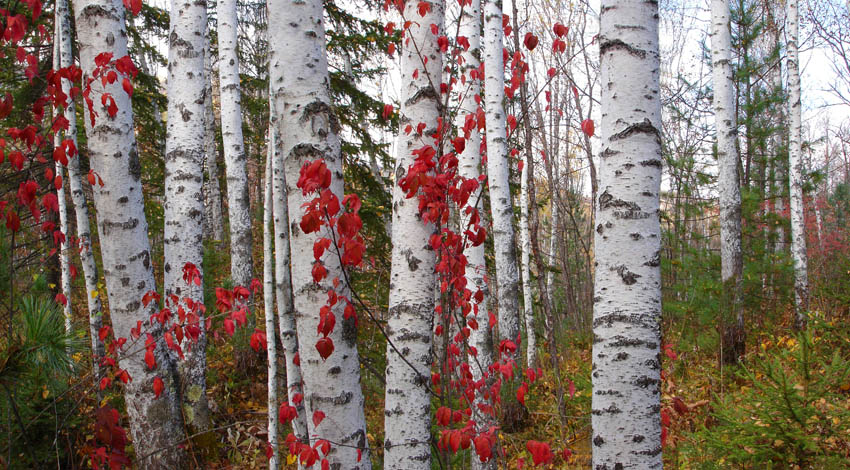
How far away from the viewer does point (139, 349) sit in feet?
10.3

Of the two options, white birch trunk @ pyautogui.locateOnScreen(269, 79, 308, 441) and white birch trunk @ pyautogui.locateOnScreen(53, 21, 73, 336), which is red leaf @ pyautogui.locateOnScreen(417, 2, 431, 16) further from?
white birch trunk @ pyautogui.locateOnScreen(53, 21, 73, 336)

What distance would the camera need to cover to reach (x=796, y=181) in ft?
27.8

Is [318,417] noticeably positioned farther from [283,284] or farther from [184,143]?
[184,143]

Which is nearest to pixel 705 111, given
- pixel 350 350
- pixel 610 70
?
pixel 610 70

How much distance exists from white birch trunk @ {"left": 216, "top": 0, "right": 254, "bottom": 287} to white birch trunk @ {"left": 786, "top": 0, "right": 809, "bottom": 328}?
8616 mm

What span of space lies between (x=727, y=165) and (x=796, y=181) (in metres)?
2.65

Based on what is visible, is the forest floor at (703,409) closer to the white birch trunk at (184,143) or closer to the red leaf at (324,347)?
the red leaf at (324,347)

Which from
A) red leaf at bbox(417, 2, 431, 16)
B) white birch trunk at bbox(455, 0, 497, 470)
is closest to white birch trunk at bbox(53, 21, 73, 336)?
white birch trunk at bbox(455, 0, 497, 470)

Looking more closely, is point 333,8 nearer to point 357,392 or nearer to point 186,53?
point 186,53

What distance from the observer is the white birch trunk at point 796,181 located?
794 cm

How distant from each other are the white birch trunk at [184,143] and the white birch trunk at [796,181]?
866cm

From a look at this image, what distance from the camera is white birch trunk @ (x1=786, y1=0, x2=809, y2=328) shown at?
7939 millimetres

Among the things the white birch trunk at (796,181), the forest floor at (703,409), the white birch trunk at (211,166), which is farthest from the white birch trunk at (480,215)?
the white birch trunk at (211,166)

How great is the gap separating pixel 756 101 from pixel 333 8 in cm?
845
